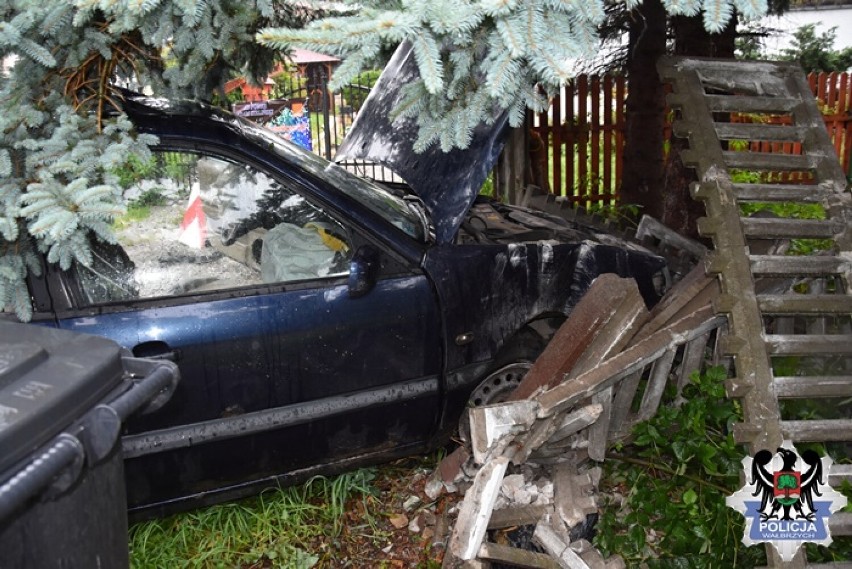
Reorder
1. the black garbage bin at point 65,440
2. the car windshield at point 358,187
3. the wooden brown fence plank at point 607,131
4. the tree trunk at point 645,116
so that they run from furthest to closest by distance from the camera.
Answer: the wooden brown fence plank at point 607,131, the tree trunk at point 645,116, the car windshield at point 358,187, the black garbage bin at point 65,440

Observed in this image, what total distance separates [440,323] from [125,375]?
5.46ft

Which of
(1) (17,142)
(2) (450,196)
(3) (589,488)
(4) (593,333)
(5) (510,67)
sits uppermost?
(5) (510,67)

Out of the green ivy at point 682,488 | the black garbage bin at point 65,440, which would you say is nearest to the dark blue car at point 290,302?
the green ivy at point 682,488

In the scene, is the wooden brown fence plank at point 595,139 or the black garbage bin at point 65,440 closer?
the black garbage bin at point 65,440

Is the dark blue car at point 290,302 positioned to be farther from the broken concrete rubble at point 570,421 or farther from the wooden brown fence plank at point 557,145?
the wooden brown fence plank at point 557,145

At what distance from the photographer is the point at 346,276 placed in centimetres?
324

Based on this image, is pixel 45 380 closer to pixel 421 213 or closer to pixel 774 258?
pixel 421 213

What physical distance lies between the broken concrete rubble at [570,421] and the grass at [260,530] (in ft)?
1.73

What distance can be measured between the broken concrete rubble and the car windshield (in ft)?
2.91

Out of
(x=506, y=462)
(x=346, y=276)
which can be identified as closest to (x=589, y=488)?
(x=506, y=462)

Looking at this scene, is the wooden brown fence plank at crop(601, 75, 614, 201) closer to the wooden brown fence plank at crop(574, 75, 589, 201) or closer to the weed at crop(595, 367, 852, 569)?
the wooden brown fence plank at crop(574, 75, 589, 201)

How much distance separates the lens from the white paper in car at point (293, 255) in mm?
3229

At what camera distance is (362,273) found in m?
3.15

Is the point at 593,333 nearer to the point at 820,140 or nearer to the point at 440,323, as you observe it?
the point at 440,323
